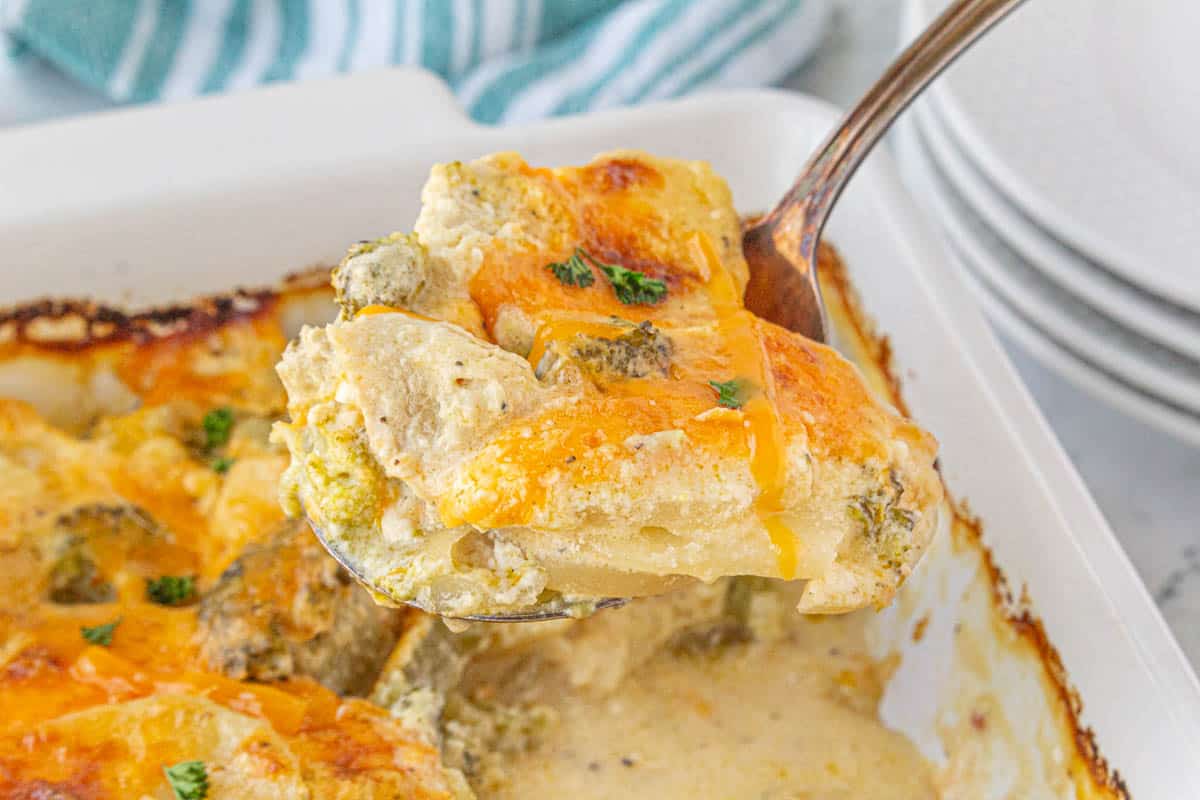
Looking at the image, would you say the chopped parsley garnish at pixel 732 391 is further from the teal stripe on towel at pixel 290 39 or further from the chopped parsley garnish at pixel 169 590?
the teal stripe on towel at pixel 290 39

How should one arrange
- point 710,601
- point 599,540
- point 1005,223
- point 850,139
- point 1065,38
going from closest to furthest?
point 599,540 → point 850,139 → point 710,601 → point 1005,223 → point 1065,38

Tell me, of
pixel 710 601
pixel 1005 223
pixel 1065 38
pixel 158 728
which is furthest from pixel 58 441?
pixel 1065 38

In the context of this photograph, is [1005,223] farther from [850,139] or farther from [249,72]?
[249,72]

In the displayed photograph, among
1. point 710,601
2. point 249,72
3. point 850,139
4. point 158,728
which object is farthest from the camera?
point 249,72

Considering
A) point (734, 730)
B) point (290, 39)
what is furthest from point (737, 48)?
point (734, 730)

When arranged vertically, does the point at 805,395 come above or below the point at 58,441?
above

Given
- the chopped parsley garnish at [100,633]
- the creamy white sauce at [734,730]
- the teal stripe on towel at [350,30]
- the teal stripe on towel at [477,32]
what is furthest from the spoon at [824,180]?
the teal stripe on towel at [350,30]
